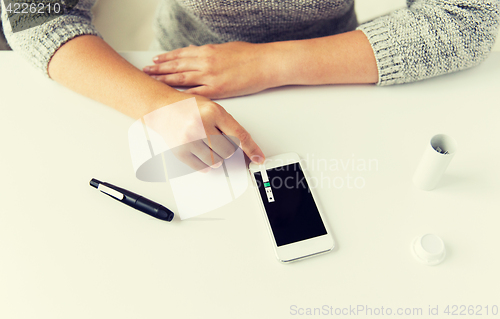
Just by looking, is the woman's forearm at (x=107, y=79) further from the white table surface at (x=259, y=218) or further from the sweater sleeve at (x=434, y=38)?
the sweater sleeve at (x=434, y=38)

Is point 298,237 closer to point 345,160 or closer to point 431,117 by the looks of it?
point 345,160

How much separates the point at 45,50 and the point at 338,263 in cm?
58

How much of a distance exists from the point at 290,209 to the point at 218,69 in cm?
28

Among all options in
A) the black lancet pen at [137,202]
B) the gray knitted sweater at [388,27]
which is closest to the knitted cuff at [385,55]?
the gray knitted sweater at [388,27]

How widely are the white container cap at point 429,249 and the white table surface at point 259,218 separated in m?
0.01

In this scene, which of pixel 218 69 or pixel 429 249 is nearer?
pixel 429 249

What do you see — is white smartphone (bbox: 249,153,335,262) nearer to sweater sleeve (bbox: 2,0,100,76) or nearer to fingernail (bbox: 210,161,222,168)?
fingernail (bbox: 210,161,222,168)

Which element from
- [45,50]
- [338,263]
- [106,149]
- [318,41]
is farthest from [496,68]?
[45,50]

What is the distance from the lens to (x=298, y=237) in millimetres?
427

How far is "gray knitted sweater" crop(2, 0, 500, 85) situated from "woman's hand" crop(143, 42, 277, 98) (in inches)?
2.9

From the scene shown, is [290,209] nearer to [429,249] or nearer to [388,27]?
[429,249]

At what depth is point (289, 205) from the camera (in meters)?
0.45

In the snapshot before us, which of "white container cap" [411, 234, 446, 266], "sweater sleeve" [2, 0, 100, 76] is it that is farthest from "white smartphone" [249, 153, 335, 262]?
"sweater sleeve" [2, 0, 100, 76]

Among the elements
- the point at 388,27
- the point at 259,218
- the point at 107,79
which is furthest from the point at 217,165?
the point at 388,27
